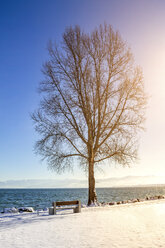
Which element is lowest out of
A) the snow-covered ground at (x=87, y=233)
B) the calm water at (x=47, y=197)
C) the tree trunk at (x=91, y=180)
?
the calm water at (x=47, y=197)

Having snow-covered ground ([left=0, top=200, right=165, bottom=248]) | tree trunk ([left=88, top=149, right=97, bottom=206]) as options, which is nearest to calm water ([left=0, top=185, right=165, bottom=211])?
tree trunk ([left=88, top=149, right=97, bottom=206])

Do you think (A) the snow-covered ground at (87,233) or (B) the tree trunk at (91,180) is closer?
(A) the snow-covered ground at (87,233)

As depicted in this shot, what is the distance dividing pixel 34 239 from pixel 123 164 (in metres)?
11.6

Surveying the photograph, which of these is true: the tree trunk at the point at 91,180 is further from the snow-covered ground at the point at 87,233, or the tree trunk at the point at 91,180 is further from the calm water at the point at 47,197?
the calm water at the point at 47,197

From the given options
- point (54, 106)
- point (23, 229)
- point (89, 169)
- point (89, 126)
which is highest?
point (54, 106)

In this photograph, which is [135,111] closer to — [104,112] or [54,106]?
[104,112]

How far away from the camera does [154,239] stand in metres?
7.96

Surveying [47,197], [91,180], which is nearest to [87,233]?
[91,180]

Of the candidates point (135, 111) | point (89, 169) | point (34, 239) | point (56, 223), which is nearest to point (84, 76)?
point (135, 111)

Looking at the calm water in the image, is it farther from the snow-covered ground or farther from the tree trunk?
the snow-covered ground

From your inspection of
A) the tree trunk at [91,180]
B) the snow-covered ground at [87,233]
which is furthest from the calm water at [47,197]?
the snow-covered ground at [87,233]

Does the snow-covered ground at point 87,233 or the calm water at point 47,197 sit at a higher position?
the snow-covered ground at point 87,233

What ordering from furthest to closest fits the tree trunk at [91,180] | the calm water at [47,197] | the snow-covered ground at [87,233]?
the calm water at [47,197] < the tree trunk at [91,180] < the snow-covered ground at [87,233]

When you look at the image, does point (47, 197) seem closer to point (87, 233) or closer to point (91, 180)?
point (91, 180)
